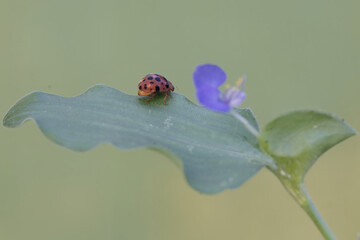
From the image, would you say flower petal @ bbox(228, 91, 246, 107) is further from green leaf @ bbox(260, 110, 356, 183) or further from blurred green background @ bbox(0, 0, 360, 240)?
blurred green background @ bbox(0, 0, 360, 240)

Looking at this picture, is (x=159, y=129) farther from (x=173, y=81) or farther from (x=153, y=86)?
(x=173, y=81)

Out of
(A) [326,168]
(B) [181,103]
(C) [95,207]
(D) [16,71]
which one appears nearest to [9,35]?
(D) [16,71]

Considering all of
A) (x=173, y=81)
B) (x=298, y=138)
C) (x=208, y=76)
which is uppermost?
(x=173, y=81)

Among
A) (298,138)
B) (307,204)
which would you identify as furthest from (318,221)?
(298,138)

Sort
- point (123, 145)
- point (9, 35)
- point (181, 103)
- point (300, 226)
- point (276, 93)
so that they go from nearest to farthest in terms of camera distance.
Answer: point (123, 145), point (181, 103), point (300, 226), point (276, 93), point (9, 35)

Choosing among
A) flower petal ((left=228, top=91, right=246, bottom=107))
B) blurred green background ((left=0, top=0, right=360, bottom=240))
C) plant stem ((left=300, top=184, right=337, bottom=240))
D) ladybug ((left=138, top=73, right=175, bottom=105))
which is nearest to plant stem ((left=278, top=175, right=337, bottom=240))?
plant stem ((left=300, top=184, right=337, bottom=240))

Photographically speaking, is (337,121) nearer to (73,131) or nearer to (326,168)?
(73,131)
